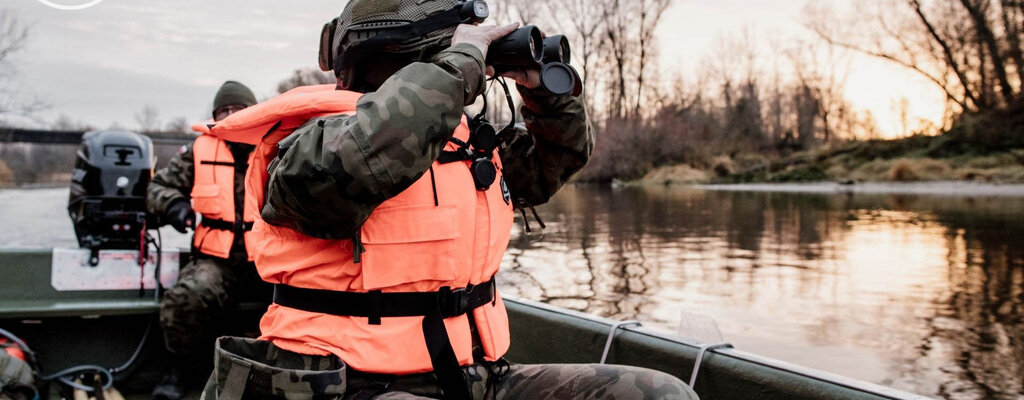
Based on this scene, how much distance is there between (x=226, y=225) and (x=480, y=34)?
247 centimetres

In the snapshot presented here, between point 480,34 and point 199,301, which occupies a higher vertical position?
point 480,34

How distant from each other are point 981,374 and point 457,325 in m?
4.35

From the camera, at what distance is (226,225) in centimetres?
373

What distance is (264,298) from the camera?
397 cm

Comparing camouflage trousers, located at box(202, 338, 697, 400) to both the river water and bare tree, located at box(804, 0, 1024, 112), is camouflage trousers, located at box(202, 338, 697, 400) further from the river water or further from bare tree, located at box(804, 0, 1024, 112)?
bare tree, located at box(804, 0, 1024, 112)

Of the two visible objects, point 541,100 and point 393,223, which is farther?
point 541,100

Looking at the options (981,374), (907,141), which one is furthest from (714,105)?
(981,374)

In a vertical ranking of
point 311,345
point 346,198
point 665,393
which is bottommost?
point 665,393

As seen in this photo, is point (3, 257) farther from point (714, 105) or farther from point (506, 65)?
point (714, 105)

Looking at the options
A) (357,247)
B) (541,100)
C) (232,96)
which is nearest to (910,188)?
(232,96)

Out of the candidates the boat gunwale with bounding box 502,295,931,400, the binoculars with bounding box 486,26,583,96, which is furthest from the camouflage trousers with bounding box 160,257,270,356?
the binoculars with bounding box 486,26,583,96

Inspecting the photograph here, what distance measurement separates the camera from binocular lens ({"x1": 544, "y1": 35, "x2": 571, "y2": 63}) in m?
1.76

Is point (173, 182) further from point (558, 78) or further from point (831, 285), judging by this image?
point (831, 285)

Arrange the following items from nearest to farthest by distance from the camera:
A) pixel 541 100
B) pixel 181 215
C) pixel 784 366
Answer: pixel 541 100 < pixel 784 366 < pixel 181 215
